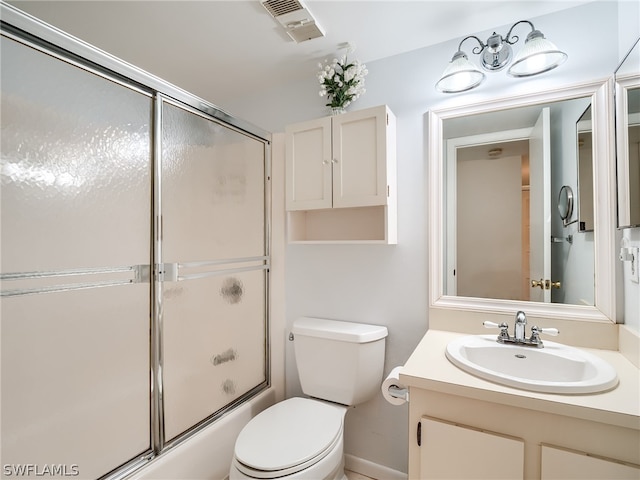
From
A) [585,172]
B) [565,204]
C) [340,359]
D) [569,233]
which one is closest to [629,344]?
[569,233]

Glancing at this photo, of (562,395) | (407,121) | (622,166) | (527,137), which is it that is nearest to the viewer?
(562,395)

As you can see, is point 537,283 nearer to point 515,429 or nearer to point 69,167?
point 515,429

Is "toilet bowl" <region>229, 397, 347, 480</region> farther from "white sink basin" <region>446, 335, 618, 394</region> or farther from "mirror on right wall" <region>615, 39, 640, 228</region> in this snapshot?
"mirror on right wall" <region>615, 39, 640, 228</region>

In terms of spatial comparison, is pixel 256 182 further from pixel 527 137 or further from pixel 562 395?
pixel 562 395

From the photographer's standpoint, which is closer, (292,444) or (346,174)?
(292,444)

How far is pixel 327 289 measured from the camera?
1.88 m

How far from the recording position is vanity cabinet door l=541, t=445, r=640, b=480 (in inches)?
32.7

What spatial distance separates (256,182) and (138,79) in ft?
2.66

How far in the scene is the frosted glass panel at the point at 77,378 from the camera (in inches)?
36.5

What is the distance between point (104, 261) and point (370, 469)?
1664 mm

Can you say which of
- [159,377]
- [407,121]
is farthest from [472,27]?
[159,377]

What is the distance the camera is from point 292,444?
128 centimetres

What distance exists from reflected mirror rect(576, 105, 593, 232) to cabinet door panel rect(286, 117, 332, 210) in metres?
1.09

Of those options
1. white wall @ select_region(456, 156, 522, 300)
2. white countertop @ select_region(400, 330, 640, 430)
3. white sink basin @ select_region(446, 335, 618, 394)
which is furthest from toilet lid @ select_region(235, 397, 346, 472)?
white wall @ select_region(456, 156, 522, 300)
